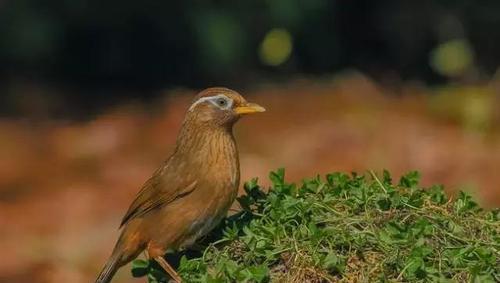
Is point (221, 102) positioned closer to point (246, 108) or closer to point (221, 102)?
point (221, 102)

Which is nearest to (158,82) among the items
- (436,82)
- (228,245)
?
(436,82)

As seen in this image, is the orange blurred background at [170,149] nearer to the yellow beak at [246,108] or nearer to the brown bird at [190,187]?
the brown bird at [190,187]

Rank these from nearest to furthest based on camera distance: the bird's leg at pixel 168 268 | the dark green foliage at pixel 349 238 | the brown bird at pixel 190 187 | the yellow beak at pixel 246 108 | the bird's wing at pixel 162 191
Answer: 1. the dark green foliage at pixel 349 238
2. the bird's leg at pixel 168 268
3. the brown bird at pixel 190 187
4. the bird's wing at pixel 162 191
5. the yellow beak at pixel 246 108

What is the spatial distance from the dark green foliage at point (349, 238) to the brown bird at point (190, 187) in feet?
1.33

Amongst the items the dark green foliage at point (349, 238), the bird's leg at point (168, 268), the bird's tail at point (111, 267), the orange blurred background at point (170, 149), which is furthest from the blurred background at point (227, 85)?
the dark green foliage at point (349, 238)

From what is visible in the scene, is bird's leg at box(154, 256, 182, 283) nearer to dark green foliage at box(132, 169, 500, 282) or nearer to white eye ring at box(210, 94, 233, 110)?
dark green foliage at box(132, 169, 500, 282)

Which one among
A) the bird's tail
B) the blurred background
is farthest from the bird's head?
the blurred background

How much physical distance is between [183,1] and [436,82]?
10.8 ft

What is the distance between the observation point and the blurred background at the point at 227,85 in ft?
41.8

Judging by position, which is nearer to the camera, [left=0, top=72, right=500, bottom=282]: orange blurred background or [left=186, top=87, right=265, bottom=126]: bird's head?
[left=186, top=87, right=265, bottom=126]: bird's head

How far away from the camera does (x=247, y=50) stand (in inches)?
640

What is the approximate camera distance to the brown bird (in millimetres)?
6941

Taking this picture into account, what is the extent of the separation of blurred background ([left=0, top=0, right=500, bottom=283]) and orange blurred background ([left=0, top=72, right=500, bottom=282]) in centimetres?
2

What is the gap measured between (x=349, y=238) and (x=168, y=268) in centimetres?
94
